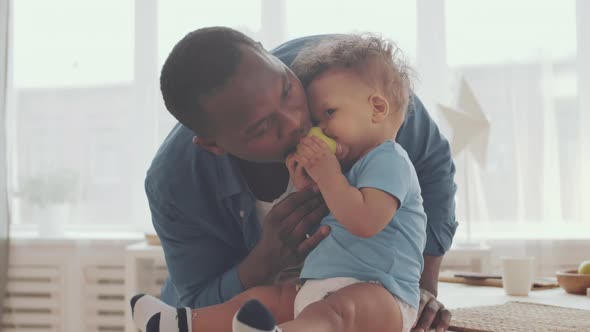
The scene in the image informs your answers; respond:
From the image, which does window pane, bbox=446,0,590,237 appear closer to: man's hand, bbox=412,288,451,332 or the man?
the man

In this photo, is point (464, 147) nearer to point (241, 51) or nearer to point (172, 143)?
point (172, 143)

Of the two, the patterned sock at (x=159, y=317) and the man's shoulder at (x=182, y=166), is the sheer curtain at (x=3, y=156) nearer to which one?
the man's shoulder at (x=182, y=166)

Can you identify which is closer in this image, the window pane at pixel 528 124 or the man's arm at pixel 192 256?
the man's arm at pixel 192 256

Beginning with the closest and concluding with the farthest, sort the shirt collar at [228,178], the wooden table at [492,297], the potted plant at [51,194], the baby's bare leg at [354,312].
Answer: the baby's bare leg at [354,312]
the shirt collar at [228,178]
the wooden table at [492,297]
the potted plant at [51,194]

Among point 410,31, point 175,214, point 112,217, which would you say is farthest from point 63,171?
point 175,214

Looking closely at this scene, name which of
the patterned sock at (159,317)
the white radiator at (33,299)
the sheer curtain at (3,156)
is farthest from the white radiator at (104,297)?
the patterned sock at (159,317)

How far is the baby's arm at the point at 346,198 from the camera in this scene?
3.15ft

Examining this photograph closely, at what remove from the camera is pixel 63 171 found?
3.38 metres

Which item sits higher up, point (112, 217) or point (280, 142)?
point (280, 142)

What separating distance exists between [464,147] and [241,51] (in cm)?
195

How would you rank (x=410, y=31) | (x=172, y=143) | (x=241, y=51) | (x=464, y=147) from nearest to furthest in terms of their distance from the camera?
(x=241, y=51) < (x=172, y=143) < (x=464, y=147) < (x=410, y=31)

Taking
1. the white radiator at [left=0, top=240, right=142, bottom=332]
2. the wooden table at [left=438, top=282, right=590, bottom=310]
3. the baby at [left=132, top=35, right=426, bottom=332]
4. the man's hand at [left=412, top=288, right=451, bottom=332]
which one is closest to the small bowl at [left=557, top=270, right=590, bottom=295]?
the wooden table at [left=438, top=282, right=590, bottom=310]

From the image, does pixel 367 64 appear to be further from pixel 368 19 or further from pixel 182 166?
pixel 368 19

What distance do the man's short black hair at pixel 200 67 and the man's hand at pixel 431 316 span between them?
0.50m
